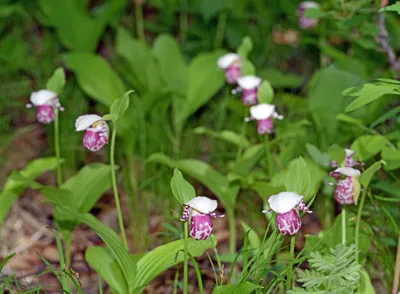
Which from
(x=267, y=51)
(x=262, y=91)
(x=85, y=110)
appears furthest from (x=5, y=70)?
(x=262, y=91)

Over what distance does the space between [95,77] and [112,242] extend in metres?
1.24

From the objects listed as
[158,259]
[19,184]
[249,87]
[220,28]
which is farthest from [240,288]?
[220,28]

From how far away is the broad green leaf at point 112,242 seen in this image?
152cm

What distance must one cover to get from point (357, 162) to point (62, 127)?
52.9 inches

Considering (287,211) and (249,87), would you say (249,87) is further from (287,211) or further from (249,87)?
(287,211)

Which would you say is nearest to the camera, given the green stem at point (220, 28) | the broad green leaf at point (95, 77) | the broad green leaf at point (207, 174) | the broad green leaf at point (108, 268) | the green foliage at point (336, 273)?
the green foliage at point (336, 273)

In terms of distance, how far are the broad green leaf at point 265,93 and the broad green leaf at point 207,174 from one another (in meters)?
0.28

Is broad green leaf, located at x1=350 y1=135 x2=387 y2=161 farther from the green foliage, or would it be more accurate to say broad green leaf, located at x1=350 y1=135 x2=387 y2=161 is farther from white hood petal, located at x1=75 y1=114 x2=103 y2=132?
white hood petal, located at x1=75 y1=114 x2=103 y2=132

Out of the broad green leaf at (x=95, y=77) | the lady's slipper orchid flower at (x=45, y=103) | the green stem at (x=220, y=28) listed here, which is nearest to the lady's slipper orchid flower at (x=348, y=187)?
the lady's slipper orchid flower at (x=45, y=103)

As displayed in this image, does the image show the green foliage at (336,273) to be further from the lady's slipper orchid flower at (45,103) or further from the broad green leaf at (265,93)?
the lady's slipper orchid flower at (45,103)

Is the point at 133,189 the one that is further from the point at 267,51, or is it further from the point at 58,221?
the point at 267,51

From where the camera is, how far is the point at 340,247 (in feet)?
4.35

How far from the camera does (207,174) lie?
200 cm

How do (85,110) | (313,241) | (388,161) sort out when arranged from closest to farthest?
(313,241), (388,161), (85,110)
